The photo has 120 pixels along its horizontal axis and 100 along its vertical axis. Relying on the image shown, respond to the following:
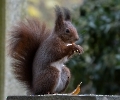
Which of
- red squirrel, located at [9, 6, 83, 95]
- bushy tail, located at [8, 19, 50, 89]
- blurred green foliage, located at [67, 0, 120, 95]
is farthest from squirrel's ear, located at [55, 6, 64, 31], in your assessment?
blurred green foliage, located at [67, 0, 120, 95]

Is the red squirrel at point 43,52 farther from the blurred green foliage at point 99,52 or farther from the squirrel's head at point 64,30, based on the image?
the blurred green foliage at point 99,52

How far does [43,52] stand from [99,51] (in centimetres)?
265

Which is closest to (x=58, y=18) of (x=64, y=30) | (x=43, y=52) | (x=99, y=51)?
(x=64, y=30)

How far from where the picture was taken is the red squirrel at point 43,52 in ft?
10.1

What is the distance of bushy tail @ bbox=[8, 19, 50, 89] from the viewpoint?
325 centimetres

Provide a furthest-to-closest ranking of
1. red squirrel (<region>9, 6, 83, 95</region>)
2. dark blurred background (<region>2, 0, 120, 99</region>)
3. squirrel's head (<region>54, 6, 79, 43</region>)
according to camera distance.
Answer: dark blurred background (<region>2, 0, 120, 99</region>) < squirrel's head (<region>54, 6, 79, 43</region>) < red squirrel (<region>9, 6, 83, 95</region>)

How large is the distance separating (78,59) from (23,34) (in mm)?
2305

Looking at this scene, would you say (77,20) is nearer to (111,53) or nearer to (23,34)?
(111,53)

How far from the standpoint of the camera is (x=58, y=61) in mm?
3117

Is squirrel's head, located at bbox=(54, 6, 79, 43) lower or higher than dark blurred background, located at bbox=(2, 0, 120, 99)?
lower

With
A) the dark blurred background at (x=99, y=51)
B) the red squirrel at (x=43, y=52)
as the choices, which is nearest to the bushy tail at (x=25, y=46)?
the red squirrel at (x=43, y=52)

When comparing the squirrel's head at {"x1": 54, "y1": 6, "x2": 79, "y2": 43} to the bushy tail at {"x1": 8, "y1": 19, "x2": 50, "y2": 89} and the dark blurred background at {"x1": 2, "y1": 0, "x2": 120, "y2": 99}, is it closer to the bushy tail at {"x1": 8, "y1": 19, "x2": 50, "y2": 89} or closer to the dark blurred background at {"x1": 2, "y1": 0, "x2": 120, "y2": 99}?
the bushy tail at {"x1": 8, "y1": 19, "x2": 50, "y2": 89}

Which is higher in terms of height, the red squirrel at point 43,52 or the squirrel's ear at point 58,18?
the squirrel's ear at point 58,18

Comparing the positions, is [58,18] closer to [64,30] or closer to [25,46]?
[64,30]
